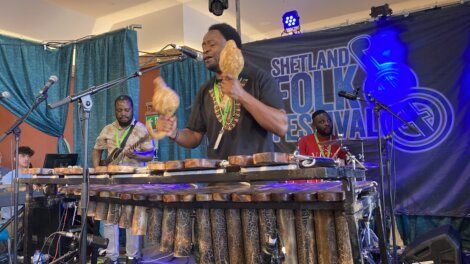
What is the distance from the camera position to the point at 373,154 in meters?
5.44

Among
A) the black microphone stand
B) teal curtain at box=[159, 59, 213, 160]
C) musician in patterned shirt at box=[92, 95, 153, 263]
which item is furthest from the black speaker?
teal curtain at box=[159, 59, 213, 160]

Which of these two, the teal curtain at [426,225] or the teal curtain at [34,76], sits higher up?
the teal curtain at [34,76]

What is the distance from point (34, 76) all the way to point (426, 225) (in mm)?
6740

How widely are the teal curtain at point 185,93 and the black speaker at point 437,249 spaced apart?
4.17 m

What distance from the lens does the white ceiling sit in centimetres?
725

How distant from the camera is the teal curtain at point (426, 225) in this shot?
16.0ft

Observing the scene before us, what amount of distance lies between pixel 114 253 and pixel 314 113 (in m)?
3.33

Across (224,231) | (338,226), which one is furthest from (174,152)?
(338,226)

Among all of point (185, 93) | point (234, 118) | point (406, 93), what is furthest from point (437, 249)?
point (185, 93)

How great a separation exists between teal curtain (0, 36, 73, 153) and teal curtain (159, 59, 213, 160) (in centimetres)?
190

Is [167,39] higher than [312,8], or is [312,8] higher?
[312,8]

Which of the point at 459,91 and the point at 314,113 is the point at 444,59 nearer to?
the point at 459,91

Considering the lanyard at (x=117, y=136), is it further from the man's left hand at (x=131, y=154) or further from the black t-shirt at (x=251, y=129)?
the black t-shirt at (x=251, y=129)

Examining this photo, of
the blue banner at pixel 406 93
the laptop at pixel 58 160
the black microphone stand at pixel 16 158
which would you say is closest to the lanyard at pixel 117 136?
the laptop at pixel 58 160
